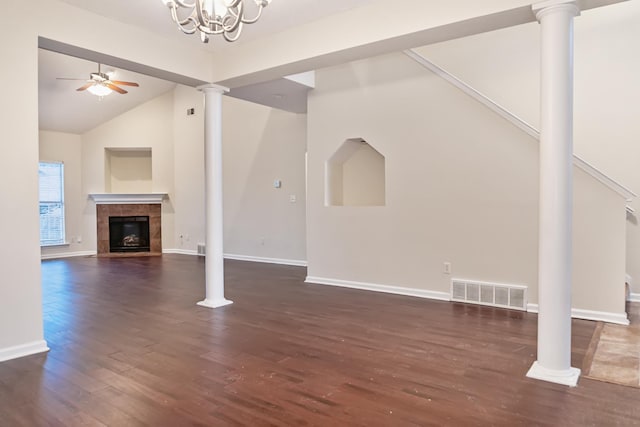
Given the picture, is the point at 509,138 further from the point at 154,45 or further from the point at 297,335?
the point at 154,45

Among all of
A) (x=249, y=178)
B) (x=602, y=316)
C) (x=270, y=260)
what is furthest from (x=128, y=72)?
(x=602, y=316)

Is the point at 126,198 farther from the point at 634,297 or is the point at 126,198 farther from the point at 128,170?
the point at 634,297

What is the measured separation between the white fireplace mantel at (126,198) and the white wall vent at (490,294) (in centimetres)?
684

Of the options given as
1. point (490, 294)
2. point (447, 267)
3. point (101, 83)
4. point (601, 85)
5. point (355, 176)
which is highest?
point (101, 83)

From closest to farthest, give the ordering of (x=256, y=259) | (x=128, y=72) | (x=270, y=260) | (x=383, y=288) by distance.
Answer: (x=383, y=288) → (x=128, y=72) → (x=270, y=260) → (x=256, y=259)

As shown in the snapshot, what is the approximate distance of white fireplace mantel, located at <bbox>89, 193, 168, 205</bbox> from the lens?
29.6 ft

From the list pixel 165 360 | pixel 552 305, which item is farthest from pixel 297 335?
pixel 552 305

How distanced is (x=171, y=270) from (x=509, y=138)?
215 inches

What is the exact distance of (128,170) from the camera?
968 cm

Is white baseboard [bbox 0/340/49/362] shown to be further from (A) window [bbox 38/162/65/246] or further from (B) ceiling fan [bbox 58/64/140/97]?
(A) window [bbox 38/162/65/246]

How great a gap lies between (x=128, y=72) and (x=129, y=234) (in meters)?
3.61

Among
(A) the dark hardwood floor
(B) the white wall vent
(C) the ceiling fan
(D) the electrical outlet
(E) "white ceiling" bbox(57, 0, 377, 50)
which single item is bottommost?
(A) the dark hardwood floor

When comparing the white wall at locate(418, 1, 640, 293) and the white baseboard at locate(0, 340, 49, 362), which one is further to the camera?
the white wall at locate(418, 1, 640, 293)

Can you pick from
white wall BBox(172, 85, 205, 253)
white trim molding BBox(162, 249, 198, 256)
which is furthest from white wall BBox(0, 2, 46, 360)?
white trim molding BBox(162, 249, 198, 256)
